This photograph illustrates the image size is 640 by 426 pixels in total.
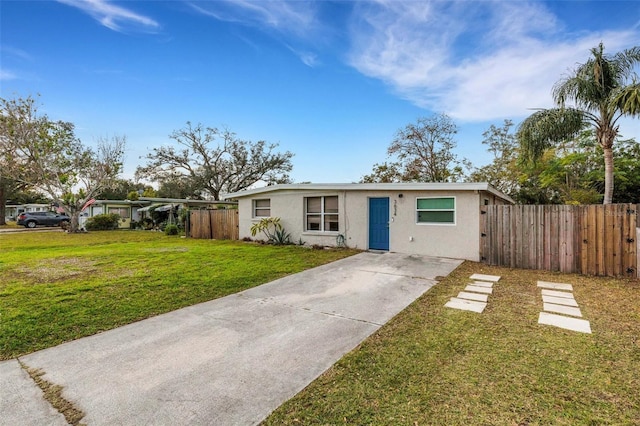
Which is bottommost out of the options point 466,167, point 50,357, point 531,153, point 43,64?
point 50,357

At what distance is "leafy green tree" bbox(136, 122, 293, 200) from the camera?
27172 millimetres

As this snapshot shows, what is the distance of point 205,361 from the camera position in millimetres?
2924

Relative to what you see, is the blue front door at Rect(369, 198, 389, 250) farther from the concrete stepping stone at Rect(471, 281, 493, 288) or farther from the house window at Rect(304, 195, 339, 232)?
the concrete stepping stone at Rect(471, 281, 493, 288)

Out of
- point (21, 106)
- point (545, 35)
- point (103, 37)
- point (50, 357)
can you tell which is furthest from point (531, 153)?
point (21, 106)

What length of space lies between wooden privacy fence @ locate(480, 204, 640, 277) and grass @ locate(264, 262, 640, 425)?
2.95m

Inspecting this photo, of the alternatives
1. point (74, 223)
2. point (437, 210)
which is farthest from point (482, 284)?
point (74, 223)

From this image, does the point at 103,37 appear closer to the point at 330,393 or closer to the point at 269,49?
the point at 269,49

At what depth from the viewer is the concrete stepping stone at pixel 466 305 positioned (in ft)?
14.4

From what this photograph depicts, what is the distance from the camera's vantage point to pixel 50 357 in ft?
9.87

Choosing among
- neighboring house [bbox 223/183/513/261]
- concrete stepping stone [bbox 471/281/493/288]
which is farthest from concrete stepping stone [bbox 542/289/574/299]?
neighboring house [bbox 223/183/513/261]

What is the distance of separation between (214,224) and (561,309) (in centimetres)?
1419

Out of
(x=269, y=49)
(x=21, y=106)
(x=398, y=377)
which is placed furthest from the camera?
(x=21, y=106)

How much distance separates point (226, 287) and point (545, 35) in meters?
11.2

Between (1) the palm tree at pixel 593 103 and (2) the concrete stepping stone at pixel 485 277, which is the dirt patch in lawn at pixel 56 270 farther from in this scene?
(1) the palm tree at pixel 593 103
